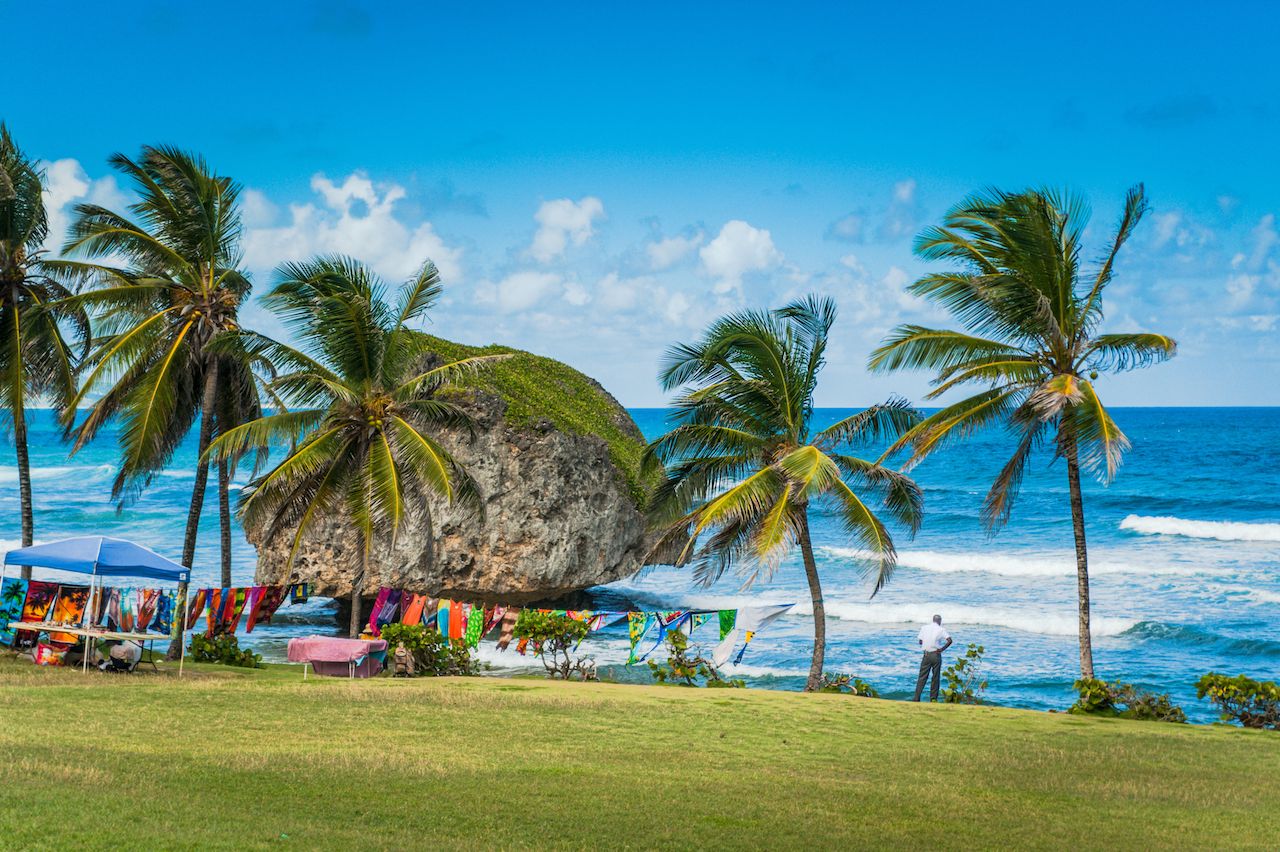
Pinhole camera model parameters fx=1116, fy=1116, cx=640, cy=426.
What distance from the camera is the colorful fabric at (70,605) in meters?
18.7

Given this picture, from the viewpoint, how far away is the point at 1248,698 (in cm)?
1661

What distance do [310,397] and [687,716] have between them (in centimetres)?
951

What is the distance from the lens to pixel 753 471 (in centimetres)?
2070

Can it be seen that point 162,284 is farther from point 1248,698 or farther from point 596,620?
point 1248,698

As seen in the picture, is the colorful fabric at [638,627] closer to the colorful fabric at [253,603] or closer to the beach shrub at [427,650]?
the beach shrub at [427,650]

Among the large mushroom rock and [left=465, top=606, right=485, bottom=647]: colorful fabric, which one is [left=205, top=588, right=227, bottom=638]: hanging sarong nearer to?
the large mushroom rock

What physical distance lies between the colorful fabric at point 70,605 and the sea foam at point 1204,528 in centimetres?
4884

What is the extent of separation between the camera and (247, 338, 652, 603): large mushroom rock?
26984 millimetres

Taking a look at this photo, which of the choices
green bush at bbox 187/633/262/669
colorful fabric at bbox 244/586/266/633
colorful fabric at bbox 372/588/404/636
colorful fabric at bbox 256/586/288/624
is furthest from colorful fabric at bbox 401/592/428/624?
green bush at bbox 187/633/262/669

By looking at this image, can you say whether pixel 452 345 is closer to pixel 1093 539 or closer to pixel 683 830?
pixel 683 830

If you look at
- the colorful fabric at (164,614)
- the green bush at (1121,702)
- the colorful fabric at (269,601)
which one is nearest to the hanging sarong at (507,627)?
the colorful fabric at (269,601)

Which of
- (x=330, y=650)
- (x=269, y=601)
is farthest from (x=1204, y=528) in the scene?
(x=330, y=650)

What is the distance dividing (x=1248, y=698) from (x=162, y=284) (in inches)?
Result: 802

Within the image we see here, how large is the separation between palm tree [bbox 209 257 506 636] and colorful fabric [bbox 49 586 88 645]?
9.95 feet
